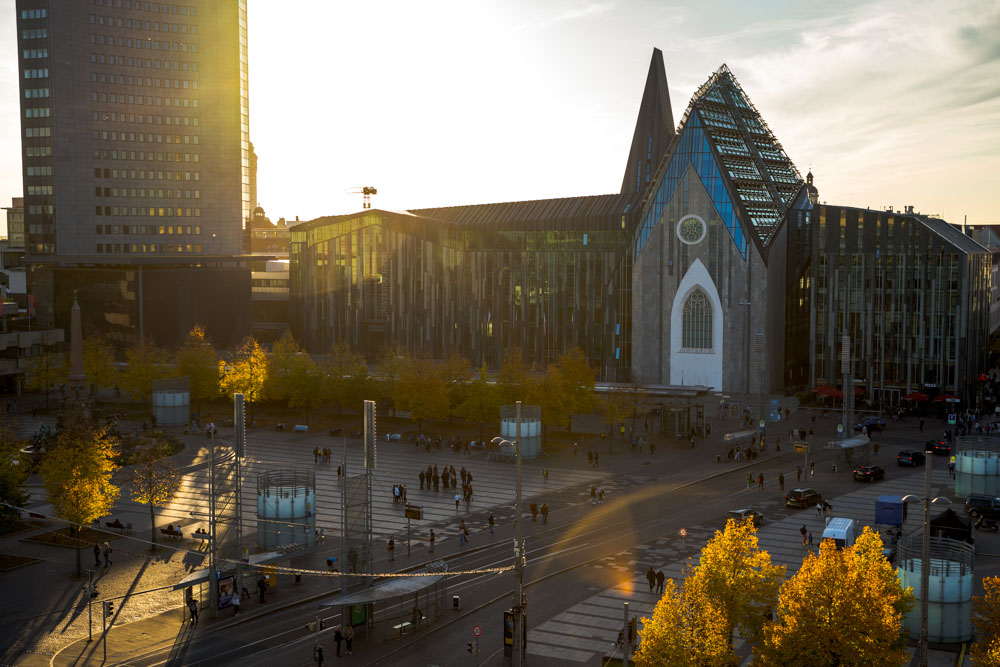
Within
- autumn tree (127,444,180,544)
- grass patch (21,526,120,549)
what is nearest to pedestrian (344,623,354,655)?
autumn tree (127,444,180,544)

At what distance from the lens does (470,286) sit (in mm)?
125188

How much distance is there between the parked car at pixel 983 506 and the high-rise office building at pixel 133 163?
368 ft

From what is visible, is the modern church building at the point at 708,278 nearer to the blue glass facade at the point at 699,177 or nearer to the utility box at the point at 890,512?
the blue glass facade at the point at 699,177

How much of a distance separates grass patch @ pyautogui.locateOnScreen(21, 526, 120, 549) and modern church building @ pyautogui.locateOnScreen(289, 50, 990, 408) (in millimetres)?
58968

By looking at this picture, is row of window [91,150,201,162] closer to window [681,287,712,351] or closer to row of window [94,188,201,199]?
row of window [94,188,201,199]

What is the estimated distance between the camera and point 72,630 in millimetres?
40875

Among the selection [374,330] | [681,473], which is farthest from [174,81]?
[681,473]

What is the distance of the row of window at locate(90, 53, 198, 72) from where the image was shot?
14638 centimetres

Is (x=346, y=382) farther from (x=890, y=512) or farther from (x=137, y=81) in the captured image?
(x=137, y=81)

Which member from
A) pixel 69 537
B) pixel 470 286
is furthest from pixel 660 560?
pixel 470 286

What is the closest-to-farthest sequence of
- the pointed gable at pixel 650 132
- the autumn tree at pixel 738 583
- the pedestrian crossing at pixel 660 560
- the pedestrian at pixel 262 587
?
1. the autumn tree at pixel 738 583
2. the pedestrian crossing at pixel 660 560
3. the pedestrian at pixel 262 587
4. the pointed gable at pixel 650 132

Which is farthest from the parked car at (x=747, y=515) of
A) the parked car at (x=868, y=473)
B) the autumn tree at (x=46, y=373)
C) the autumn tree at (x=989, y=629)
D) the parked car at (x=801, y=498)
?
the autumn tree at (x=46, y=373)

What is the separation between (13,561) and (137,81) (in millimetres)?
113268

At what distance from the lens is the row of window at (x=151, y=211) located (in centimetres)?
14975
